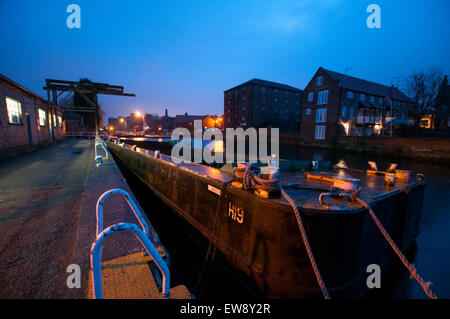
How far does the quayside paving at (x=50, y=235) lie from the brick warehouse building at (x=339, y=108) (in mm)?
39129

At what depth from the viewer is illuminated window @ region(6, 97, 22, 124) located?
12422 millimetres

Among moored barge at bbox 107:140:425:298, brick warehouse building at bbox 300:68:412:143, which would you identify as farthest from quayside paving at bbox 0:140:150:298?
brick warehouse building at bbox 300:68:412:143

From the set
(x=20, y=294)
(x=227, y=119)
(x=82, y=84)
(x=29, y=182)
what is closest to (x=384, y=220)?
(x=20, y=294)

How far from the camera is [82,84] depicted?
18609 millimetres

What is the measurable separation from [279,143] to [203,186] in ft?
150

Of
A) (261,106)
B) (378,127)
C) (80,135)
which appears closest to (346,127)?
(378,127)

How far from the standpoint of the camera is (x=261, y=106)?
5650 cm

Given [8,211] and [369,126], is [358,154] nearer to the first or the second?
[369,126]

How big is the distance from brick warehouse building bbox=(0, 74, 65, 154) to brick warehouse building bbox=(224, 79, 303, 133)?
45.0 m

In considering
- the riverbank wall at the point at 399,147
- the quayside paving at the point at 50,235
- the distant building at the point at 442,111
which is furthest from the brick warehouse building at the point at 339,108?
the quayside paving at the point at 50,235

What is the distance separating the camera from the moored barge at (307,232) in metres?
2.86

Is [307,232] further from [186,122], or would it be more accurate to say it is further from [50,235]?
[186,122]

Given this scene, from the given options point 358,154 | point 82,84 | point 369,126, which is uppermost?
point 82,84

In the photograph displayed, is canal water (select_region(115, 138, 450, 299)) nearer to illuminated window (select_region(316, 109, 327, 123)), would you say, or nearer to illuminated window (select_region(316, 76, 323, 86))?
illuminated window (select_region(316, 109, 327, 123))
